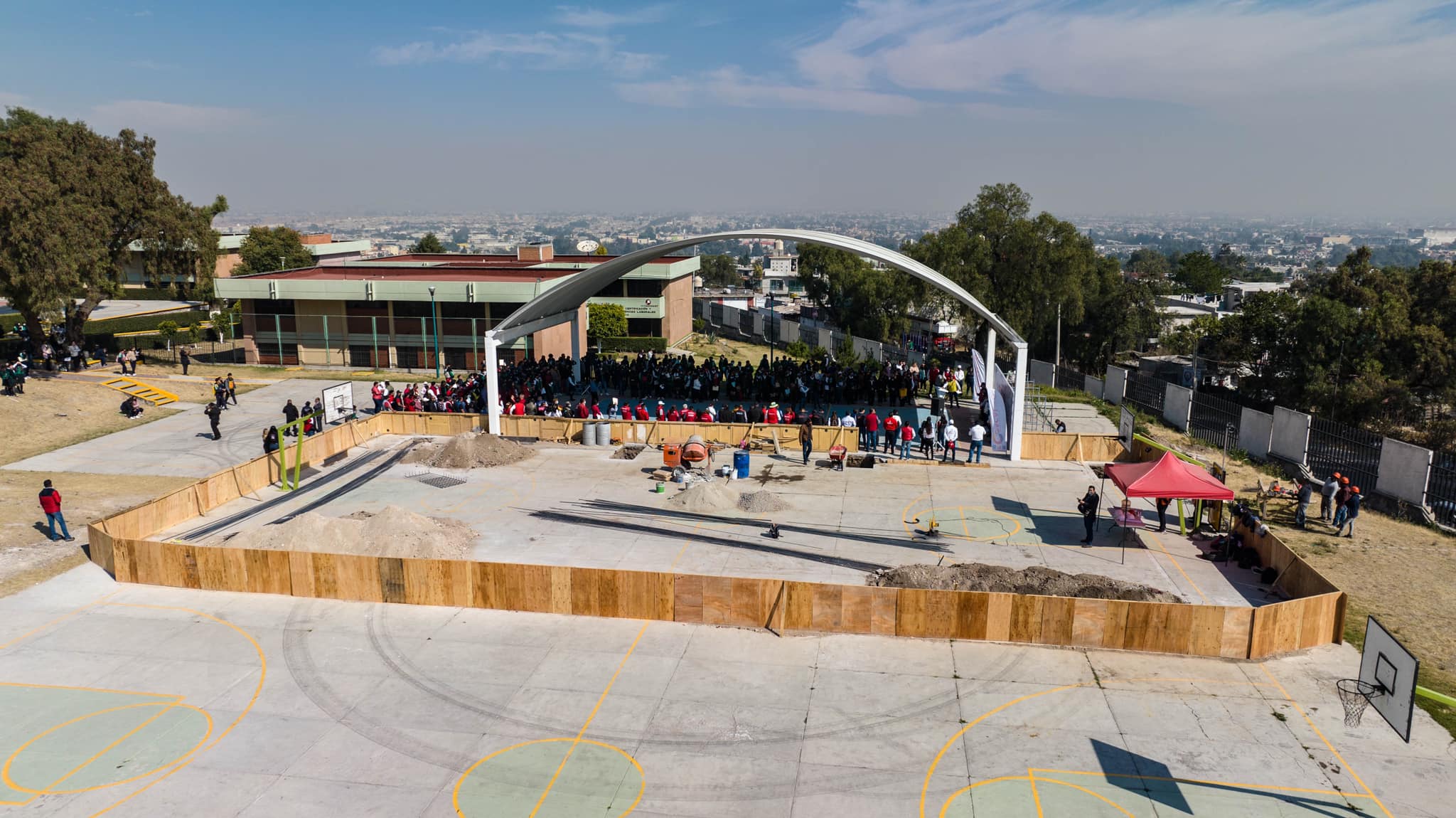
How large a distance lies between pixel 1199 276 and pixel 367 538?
124 metres

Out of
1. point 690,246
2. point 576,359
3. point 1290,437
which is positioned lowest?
point 1290,437

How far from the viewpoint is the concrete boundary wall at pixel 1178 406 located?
3619 cm

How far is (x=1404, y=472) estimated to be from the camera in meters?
25.6

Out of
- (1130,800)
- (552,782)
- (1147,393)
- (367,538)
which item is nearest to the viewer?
(1130,800)

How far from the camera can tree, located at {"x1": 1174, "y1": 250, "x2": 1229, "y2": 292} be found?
118000 mm

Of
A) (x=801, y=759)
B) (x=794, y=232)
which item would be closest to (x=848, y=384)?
(x=794, y=232)

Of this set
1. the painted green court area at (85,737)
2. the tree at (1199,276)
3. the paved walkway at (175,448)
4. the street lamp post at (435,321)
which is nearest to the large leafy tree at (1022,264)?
the street lamp post at (435,321)

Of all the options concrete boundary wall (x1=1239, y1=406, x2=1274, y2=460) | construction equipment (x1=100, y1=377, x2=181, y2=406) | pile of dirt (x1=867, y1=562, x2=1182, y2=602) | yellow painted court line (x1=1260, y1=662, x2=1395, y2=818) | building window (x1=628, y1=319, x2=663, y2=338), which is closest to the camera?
yellow painted court line (x1=1260, y1=662, x2=1395, y2=818)

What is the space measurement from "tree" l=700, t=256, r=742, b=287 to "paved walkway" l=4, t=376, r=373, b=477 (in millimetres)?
132877

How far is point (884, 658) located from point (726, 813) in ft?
16.2

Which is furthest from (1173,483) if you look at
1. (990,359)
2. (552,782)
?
(552,782)

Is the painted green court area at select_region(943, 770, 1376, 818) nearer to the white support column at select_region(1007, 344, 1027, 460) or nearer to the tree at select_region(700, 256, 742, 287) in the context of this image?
the white support column at select_region(1007, 344, 1027, 460)

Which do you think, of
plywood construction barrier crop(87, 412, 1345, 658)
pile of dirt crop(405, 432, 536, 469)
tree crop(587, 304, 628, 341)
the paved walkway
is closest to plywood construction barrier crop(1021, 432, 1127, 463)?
plywood construction barrier crop(87, 412, 1345, 658)

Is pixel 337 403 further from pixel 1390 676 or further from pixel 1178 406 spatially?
pixel 1178 406
